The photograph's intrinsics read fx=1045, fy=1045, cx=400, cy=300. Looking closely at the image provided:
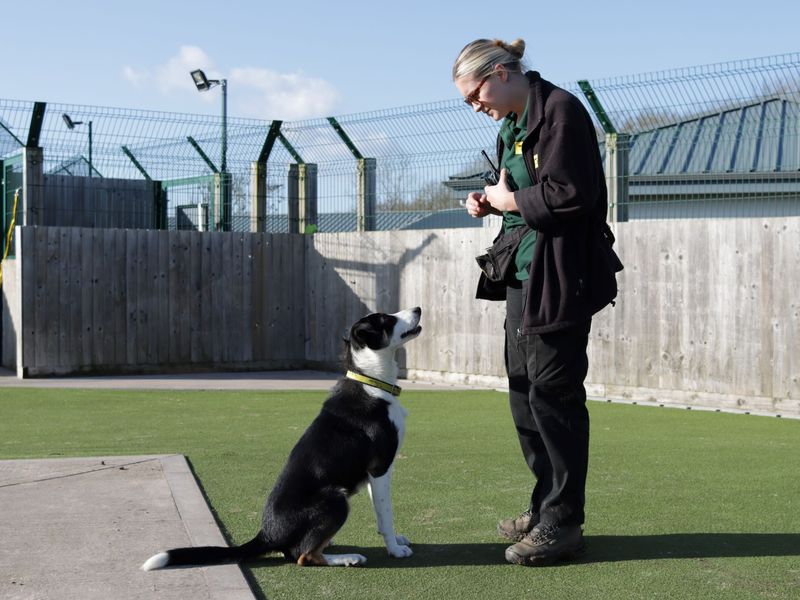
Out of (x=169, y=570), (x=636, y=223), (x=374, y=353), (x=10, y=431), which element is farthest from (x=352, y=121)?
(x=169, y=570)

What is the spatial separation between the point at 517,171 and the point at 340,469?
58.6 inches

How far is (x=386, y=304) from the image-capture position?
1330cm

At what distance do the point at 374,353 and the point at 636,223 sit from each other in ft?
21.9

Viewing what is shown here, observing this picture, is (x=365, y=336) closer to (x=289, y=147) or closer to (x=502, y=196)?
(x=502, y=196)

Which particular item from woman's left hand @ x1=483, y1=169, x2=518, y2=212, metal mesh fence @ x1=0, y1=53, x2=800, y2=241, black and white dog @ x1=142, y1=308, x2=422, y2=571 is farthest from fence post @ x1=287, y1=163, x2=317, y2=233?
woman's left hand @ x1=483, y1=169, x2=518, y2=212

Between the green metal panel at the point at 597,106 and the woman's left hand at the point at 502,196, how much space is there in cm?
702

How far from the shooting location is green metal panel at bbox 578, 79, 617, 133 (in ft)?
36.7

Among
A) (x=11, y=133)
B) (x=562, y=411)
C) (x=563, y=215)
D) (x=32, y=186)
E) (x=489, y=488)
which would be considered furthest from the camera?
(x=32, y=186)

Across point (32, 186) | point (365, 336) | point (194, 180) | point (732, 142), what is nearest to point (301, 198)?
point (194, 180)

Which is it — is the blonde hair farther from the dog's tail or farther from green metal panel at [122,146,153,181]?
green metal panel at [122,146,153,181]

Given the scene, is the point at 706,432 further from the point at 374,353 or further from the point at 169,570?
the point at 169,570

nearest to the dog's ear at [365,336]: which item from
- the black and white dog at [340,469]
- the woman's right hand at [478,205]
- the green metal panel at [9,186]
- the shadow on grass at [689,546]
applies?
the black and white dog at [340,469]

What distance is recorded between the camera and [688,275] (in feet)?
34.2

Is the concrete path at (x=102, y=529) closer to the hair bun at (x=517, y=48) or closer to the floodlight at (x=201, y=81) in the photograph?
the hair bun at (x=517, y=48)
